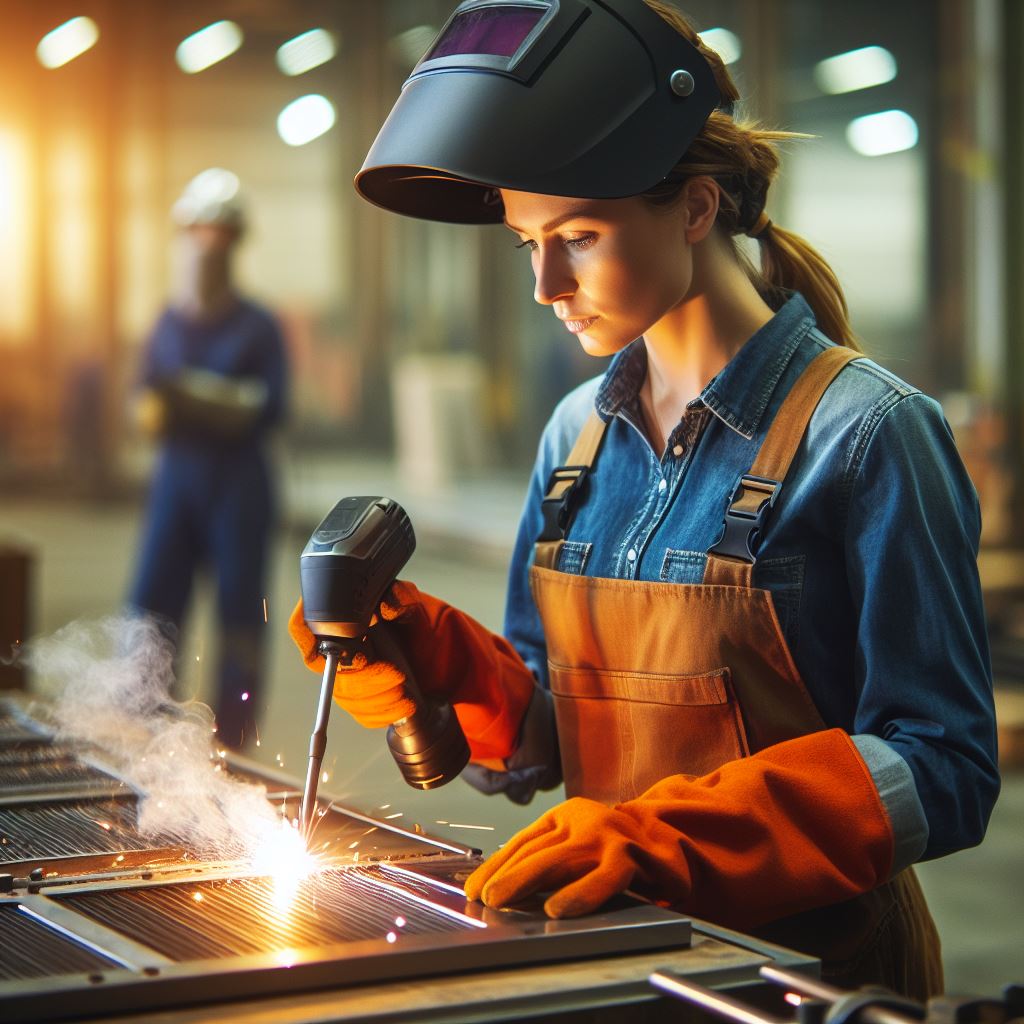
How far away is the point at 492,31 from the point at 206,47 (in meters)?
13.2

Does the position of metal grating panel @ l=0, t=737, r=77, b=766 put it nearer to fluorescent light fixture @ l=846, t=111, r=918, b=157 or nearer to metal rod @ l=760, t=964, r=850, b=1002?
metal rod @ l=760, t=964, r=850, b=1002

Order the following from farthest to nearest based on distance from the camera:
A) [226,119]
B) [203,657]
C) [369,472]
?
[226,119] → [369,472] → [203,657]

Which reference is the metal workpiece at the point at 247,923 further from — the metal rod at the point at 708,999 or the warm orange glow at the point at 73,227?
the warm orange glow at the point at 73,227

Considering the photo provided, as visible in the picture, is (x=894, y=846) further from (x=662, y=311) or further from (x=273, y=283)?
(x=273, y=283)

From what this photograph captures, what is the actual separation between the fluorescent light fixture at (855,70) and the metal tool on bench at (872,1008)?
738 centimetres

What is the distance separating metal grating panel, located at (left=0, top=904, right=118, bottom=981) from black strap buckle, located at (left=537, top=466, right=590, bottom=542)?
0.77 meters


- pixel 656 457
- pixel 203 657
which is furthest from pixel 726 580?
pixel 203 657

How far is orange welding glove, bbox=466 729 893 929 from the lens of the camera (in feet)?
3.95

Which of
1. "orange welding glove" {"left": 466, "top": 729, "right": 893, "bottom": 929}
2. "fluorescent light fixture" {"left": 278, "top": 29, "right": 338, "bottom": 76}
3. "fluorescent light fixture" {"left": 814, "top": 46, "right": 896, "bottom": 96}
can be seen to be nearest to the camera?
"orange welding glove" {"left": 466, "top": 729, "right": 893, "bottom": 929}

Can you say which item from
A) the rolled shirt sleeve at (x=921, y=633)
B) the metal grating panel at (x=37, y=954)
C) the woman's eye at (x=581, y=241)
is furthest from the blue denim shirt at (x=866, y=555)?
the metal grating panel at (x=37, y=954)

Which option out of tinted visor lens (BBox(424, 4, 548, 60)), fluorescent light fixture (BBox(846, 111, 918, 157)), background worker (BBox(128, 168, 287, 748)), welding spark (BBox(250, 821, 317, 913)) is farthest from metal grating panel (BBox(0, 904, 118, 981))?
fluorescent light fixture (BBox(846, 111, 918, 157))

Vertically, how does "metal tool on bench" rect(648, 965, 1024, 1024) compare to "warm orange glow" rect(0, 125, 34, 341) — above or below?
below

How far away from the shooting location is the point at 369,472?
1270 centimetres

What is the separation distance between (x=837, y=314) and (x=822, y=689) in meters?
0.50
